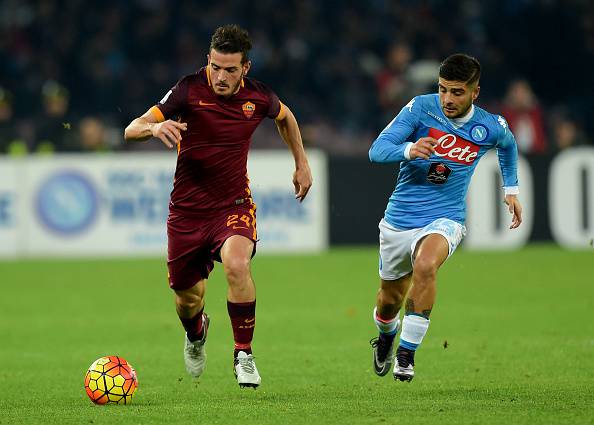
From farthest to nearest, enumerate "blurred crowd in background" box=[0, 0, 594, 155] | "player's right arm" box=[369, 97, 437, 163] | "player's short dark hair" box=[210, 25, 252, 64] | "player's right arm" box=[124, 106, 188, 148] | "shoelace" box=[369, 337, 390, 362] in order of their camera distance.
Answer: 1. "blurred crowd in background" box=[0, 0, 594, 155]
2. "shoelace" box=[369, 337, 390, 362]
3. "player's short dark hair" box=[210, 25, 252, 64]
4. "player's right arm" box=[369, 97, 437, 163]
5. "player's right arm" box=[124, 106, 188, 148]

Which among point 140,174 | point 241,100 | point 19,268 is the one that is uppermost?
point 241,100

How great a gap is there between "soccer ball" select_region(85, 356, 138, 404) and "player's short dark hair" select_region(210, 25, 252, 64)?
6.42ft

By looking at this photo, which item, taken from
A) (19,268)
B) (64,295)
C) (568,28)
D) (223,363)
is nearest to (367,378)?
(223,363)

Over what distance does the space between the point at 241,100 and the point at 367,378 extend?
201cm

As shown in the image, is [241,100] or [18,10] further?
[18,10]

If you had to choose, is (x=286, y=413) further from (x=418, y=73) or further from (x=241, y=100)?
(x=418, y=73)

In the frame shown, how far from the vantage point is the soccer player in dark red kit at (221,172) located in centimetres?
745

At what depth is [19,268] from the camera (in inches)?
635

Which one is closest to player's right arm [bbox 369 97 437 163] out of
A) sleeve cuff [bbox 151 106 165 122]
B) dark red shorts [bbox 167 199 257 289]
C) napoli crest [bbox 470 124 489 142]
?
napoli crest [bbox 470 124 489 142]

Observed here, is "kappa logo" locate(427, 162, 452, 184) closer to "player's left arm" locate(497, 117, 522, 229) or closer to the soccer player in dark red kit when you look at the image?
"player's left arm" locate(497, 117, 522, 229)

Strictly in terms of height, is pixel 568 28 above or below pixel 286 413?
above

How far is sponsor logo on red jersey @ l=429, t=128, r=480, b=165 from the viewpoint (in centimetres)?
782

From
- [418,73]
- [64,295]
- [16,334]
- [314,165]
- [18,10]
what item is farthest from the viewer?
[18,10]

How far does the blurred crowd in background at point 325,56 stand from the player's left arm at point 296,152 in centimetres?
1012
